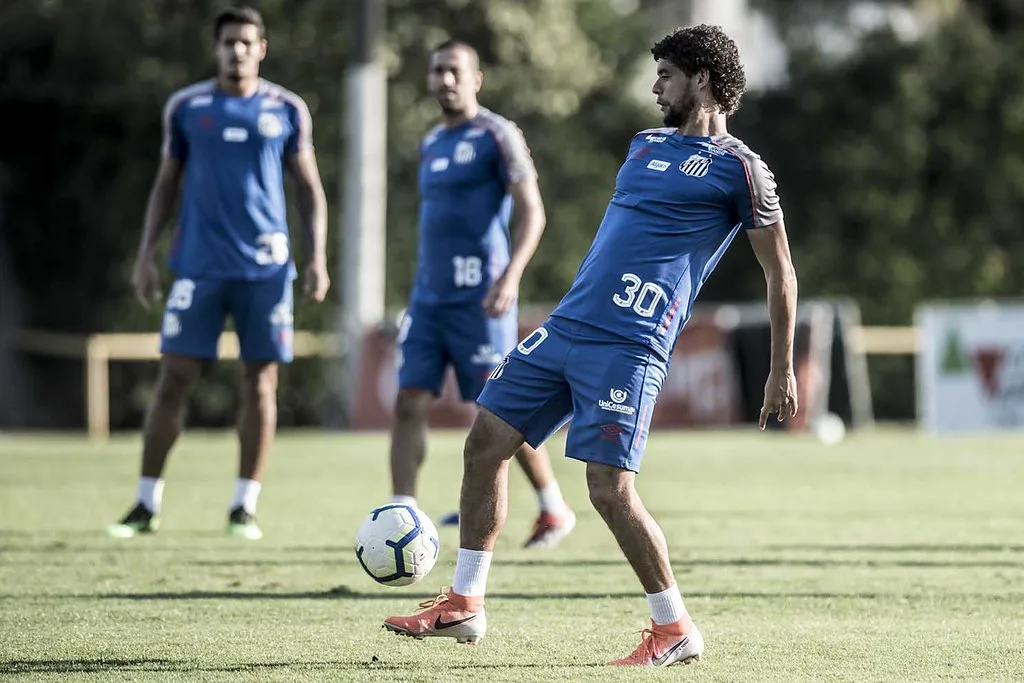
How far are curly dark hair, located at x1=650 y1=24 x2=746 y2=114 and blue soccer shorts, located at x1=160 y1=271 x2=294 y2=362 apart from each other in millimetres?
3540

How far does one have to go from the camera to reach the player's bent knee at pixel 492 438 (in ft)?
18.7

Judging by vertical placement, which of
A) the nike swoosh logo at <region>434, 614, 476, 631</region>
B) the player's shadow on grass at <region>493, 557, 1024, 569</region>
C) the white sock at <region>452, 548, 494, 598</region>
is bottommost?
the player's shadow on grass at <region>493, 557, 1024, 569</region>

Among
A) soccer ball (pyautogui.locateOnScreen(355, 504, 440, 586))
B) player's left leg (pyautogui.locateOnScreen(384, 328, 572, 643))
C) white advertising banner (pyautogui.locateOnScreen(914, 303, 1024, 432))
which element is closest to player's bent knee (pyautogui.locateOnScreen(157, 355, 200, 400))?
soccer ball (pyautogui.locateOnScreen(355, 504, 440, 586))

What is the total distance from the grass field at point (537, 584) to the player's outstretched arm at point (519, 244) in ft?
3.88

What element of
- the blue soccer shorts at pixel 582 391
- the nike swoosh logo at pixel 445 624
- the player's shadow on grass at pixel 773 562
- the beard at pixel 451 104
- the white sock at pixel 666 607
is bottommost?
the player's shadow on grass at pixel 773 562

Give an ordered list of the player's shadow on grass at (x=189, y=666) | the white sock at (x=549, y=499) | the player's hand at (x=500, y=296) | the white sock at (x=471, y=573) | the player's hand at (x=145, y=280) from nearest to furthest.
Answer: the player's shadow on grass at (x=189, y=666) → the white sock at (x=471, y=573) → the player's hand at (x=500, y=296) → the white sock at (x=549, y=499) → the player's hand at (x=145, y=280)

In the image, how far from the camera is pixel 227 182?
28.8 ft

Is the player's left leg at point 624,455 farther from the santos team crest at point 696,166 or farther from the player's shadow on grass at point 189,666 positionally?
the santos team crest at point 696,166

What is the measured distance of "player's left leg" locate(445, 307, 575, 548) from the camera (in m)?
8.45

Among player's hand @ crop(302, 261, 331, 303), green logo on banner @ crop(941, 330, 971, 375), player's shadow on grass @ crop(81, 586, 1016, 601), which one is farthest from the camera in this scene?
green logo on banner @ crop(941, 330, 971, 375)

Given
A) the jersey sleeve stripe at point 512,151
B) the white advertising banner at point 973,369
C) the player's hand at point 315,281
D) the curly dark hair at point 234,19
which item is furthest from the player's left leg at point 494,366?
the white advertising banner at point 973,369

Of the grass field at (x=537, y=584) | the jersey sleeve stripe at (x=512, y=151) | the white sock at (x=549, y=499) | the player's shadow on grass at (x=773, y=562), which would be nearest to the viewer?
the grass field at (x=537, y=584)

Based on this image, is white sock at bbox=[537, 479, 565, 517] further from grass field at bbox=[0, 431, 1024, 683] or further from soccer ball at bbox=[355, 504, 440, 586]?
soccer ball at bbox=[355, 504, 440, 586]

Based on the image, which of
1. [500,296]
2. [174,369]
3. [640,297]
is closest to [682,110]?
[640,297]
